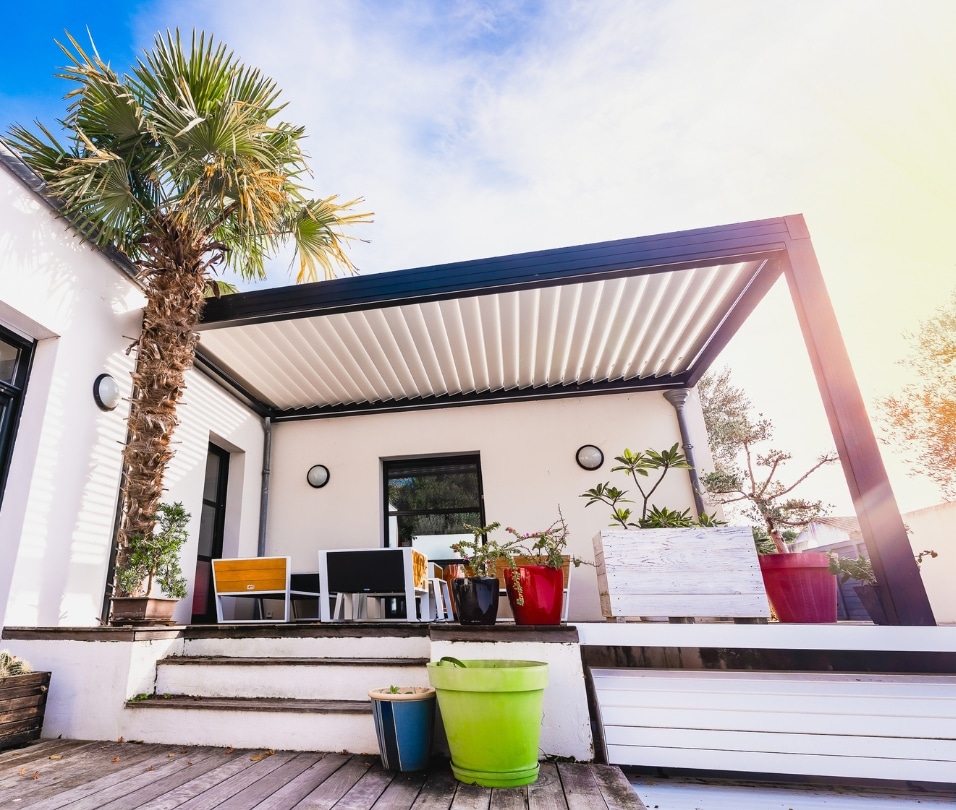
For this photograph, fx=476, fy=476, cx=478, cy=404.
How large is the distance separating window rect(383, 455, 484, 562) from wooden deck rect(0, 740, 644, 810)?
3.35 m

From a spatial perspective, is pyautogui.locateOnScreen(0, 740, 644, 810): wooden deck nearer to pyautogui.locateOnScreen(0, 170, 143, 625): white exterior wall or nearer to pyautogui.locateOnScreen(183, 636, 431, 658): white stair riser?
pyautogui.locateOnScreen(183, 636, 431, 658): white stair riser

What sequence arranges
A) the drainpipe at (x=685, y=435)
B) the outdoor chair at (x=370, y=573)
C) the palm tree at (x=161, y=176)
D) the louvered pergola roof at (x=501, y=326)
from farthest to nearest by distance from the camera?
the drainpipe at (x=685, y=435), the outdoor chair at (x=370, y=573), the louvered pergola roof at (x=501, y=326), the palm tree at (x=161, y=176)

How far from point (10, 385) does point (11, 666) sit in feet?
5.39

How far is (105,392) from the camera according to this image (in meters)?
3.39

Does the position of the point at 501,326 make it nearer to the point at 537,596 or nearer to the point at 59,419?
the point at 537,596

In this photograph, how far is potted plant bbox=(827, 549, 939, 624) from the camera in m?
2.50

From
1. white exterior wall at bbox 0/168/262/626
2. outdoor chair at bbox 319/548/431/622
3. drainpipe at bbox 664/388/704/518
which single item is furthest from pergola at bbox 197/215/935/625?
outdoor chair at bbox 319/548/431/622

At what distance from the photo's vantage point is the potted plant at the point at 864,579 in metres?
2.50

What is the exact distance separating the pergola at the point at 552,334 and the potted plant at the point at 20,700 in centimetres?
241

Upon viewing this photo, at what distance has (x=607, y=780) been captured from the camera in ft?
5.81

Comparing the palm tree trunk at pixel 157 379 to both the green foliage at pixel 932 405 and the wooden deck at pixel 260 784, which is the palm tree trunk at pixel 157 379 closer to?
the wooden deck at pixel 260 784

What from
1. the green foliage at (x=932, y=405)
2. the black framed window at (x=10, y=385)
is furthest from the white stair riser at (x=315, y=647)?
the green foliage at (x=932, y=405)

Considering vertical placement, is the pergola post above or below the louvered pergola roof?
below

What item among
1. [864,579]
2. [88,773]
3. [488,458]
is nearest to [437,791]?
[88,773]
